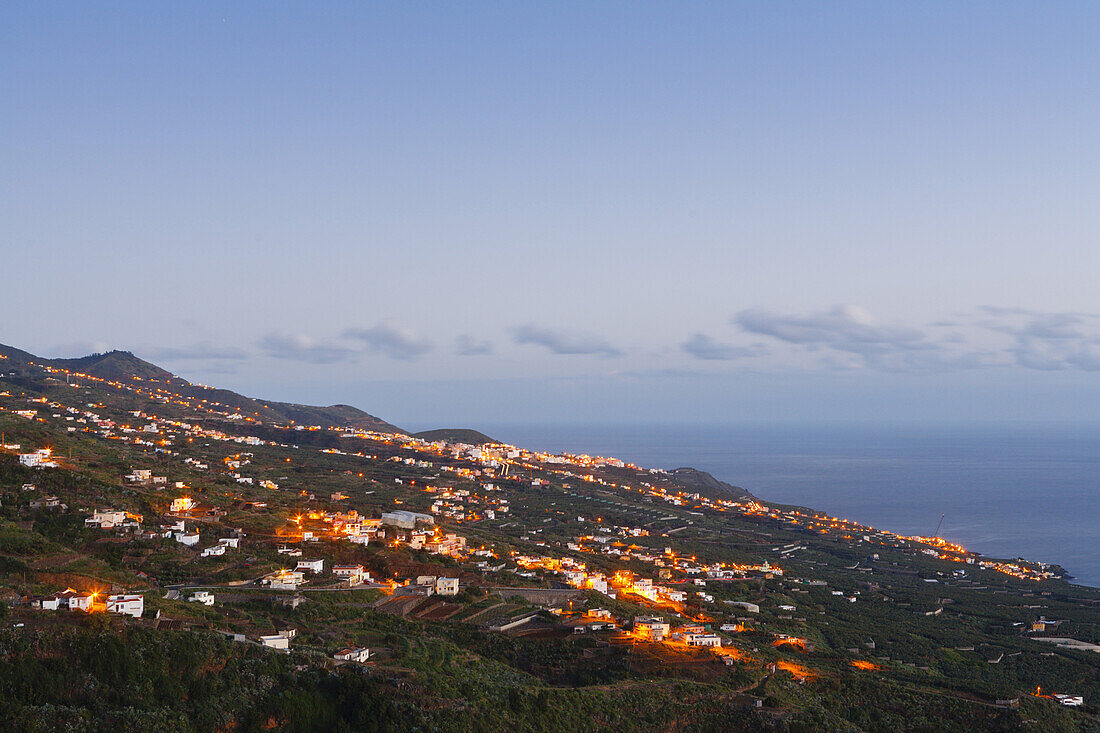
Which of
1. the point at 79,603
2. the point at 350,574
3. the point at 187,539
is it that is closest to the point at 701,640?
the point at 350,574

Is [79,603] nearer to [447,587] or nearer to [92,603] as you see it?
[92,603]

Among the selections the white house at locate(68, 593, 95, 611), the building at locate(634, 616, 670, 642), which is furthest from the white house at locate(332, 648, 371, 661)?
the building at locate(634, 616, 670, 642)

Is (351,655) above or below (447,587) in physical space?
above

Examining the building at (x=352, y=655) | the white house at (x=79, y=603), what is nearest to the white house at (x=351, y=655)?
the building at (x=352, y=655)

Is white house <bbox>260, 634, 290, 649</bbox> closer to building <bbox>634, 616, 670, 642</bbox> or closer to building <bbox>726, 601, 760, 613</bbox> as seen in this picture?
building <bbox>634, 616, 670, 642</bbox>

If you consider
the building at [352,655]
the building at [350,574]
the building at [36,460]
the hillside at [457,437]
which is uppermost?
the hillside at [457,437]

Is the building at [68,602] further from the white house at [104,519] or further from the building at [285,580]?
the white house at [104,519]
